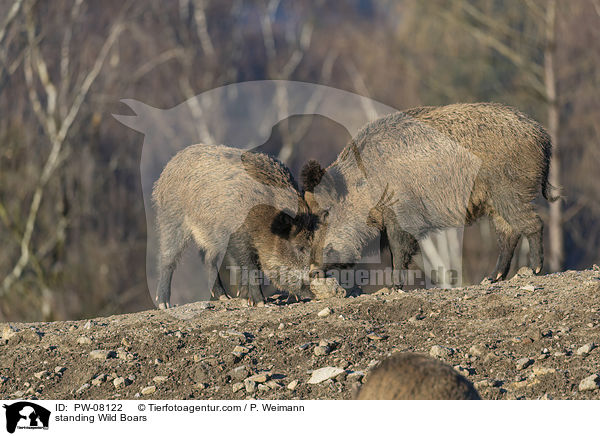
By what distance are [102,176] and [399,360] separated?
15770 mm

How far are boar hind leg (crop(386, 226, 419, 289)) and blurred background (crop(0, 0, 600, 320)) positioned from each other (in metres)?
9.30

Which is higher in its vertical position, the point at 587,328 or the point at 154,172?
the point at 154,172

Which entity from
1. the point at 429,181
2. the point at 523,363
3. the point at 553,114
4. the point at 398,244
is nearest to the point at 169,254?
the point at 398,244

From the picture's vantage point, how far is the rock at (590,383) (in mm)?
4250

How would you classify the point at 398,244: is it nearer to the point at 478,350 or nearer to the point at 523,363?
the point at 478,350

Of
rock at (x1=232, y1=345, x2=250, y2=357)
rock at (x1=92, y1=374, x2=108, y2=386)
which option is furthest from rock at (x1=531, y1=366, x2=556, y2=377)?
rock at (x1=92, y1=374, x2=108, y2=386)

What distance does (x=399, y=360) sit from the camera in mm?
3566

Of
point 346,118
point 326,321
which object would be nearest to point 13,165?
point 346,118

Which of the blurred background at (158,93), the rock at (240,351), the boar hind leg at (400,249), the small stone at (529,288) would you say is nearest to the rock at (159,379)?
the rock at (240,351)

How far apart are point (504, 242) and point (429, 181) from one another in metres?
1.06

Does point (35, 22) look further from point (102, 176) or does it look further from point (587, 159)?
point (587, 159)

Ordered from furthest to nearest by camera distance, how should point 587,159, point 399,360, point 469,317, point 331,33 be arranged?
point 331,33, point 587,159, point 469,317, point 399,360

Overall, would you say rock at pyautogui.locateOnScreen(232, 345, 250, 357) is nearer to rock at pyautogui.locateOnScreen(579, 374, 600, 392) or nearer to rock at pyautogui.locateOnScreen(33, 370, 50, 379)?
rock at pyautogui.locateOnScreen(33, 370, 50, 379)
